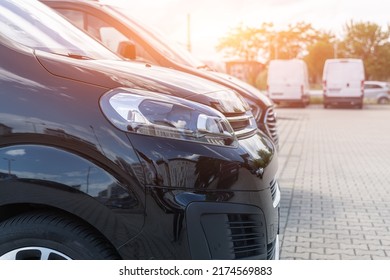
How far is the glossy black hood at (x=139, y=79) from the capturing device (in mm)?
2344

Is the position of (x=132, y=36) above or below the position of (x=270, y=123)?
above

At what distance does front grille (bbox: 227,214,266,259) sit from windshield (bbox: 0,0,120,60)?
105 centimetres

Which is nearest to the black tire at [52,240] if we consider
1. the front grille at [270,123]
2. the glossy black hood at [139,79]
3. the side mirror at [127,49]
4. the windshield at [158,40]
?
the glossy black hood at [139,79]

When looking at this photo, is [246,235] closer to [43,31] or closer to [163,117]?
[163,117]

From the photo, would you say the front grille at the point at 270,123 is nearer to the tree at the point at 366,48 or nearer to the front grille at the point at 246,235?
the front grille at the point at 246,235

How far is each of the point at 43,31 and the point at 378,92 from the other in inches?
1184

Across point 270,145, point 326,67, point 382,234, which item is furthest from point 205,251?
point 326,67

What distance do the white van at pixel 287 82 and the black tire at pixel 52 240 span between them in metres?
24.5

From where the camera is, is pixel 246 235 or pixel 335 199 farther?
pixel 335 199

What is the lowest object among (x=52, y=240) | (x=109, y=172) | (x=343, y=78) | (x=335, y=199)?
(x=343, y=78)

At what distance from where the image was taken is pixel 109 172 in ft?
7.17

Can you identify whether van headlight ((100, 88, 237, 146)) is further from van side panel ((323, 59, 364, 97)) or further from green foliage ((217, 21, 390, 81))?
van side panel ((323, 59, 364, 97))

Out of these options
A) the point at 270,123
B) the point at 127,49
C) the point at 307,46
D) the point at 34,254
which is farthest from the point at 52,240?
the point at 307,46
